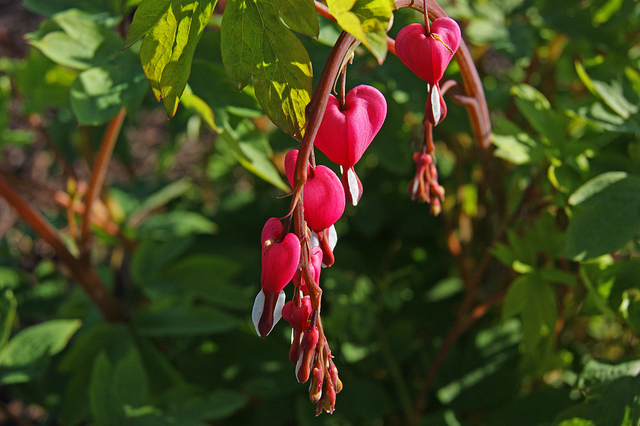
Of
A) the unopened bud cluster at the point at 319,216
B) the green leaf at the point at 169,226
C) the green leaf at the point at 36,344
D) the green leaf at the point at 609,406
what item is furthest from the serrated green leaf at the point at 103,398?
the green leaf at the point at 609,406

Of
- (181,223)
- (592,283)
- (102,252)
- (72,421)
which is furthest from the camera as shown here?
(102,252)

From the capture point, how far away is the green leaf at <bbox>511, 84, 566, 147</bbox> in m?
0.85

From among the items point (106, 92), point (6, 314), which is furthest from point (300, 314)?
point (6, 314)

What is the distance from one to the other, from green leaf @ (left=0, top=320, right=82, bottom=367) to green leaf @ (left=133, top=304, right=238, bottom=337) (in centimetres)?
14

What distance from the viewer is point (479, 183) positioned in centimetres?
148

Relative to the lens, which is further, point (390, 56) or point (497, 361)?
point (497, 361)

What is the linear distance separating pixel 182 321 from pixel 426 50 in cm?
83

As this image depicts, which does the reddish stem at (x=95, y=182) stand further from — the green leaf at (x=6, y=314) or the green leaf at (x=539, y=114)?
the green leaf at (x=539, y=114)

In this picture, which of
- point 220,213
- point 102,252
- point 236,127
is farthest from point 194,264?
point 102,252

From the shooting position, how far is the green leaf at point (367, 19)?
0.40m

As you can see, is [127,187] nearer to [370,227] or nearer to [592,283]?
[370,227]

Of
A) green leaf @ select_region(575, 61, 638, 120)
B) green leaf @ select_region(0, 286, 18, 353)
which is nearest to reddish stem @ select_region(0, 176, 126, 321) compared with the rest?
green leaf @ select_region(0, 286, 18, 353)

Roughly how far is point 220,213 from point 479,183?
765mm

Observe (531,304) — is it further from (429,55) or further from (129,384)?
(129,384)
